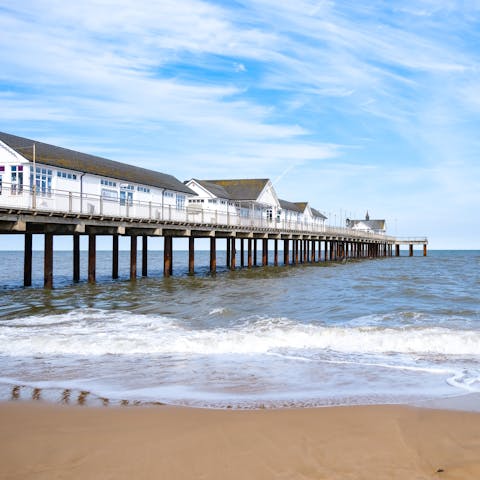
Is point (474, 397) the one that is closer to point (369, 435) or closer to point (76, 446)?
point (369, 435)

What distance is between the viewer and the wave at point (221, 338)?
32.6ft

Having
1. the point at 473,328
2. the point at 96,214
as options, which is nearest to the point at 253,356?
the point at 473,328

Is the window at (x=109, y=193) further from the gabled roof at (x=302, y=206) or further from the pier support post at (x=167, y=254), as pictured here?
the gabled roof at (x=302, y=206)

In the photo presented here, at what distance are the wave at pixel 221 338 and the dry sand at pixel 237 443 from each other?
4.00 metres

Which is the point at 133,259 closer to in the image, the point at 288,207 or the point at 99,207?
the point at 99,207

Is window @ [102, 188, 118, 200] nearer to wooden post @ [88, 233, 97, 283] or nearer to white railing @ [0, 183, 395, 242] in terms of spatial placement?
white railing @ [0, 183, 395, 242]

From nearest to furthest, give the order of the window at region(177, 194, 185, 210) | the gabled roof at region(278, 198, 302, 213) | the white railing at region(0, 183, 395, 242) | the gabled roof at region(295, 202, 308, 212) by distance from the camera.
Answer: the white railing at region(0, 183, 395, 242) → the window at region(177, 194, 185, 210) → the gabled roof at region(278, 198, 302, 213) → the gabled roof at region(295, 202, 308, 212)

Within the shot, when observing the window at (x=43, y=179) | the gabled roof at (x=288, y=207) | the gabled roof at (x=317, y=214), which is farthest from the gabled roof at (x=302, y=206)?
the window at (x=43, y=179)

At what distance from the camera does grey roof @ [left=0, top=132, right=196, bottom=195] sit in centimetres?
2383

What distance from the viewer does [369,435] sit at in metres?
5.06

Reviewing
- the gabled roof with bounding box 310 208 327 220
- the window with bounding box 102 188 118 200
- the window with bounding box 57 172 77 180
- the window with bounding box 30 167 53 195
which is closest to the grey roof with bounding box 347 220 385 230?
the gabled roof with bounding box 310 208 327 220

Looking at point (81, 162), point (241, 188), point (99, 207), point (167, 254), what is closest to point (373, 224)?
point (241, 188)

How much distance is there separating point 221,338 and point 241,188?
4116 centimetres

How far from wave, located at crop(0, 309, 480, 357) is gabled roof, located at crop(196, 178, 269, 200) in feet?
117
